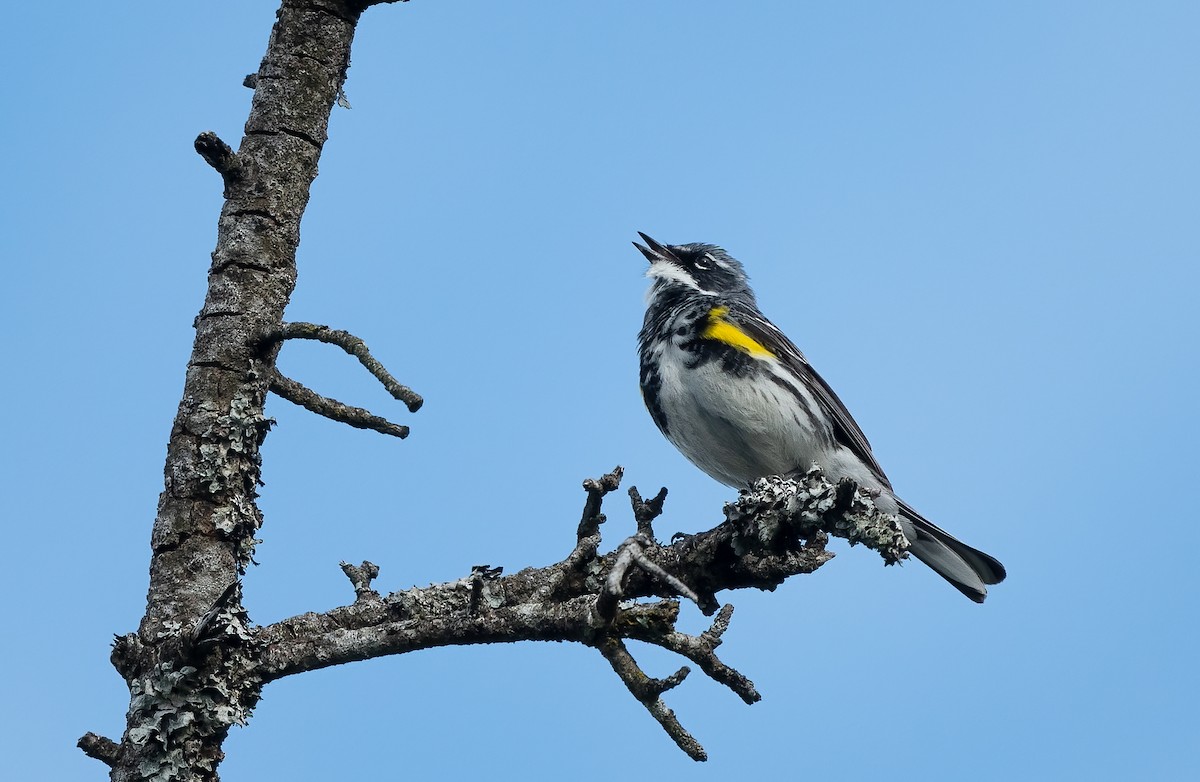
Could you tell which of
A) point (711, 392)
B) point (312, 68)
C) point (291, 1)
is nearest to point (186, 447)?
point (312, 68)

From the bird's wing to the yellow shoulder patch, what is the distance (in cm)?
10

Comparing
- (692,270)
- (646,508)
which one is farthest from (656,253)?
(646,508)

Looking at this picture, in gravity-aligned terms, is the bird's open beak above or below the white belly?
above

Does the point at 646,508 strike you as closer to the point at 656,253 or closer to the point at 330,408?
the point at 330,408

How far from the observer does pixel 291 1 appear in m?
6.28

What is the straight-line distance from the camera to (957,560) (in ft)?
26.0

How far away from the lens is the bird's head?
9727mm

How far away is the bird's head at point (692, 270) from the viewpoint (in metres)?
9.73

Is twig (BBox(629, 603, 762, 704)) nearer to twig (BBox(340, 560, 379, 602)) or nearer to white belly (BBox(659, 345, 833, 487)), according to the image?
twig (BBox(340, 560, 379, 602))

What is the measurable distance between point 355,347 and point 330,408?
16.8 inches

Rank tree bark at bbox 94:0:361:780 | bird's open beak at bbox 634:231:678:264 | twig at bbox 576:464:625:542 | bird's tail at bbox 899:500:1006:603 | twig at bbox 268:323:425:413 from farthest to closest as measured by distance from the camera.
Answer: bird's open beak at bbox 634:231:678:264 < bird's tail at bbox 899:500:1006:603 < twig at bbox 576:464:625:542 < tree bark at bbox 94:0:361:780 < twig at bbox 268:323:425:413

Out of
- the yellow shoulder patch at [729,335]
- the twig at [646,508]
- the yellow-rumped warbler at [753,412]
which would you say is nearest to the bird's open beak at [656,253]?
the yellow-rumped warbler at [753,412]

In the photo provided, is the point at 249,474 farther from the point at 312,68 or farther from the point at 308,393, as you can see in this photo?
the point at 312,68

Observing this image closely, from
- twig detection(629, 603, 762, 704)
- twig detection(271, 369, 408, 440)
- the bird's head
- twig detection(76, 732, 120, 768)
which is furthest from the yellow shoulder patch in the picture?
twig detection(76, 732, 120, 768)
